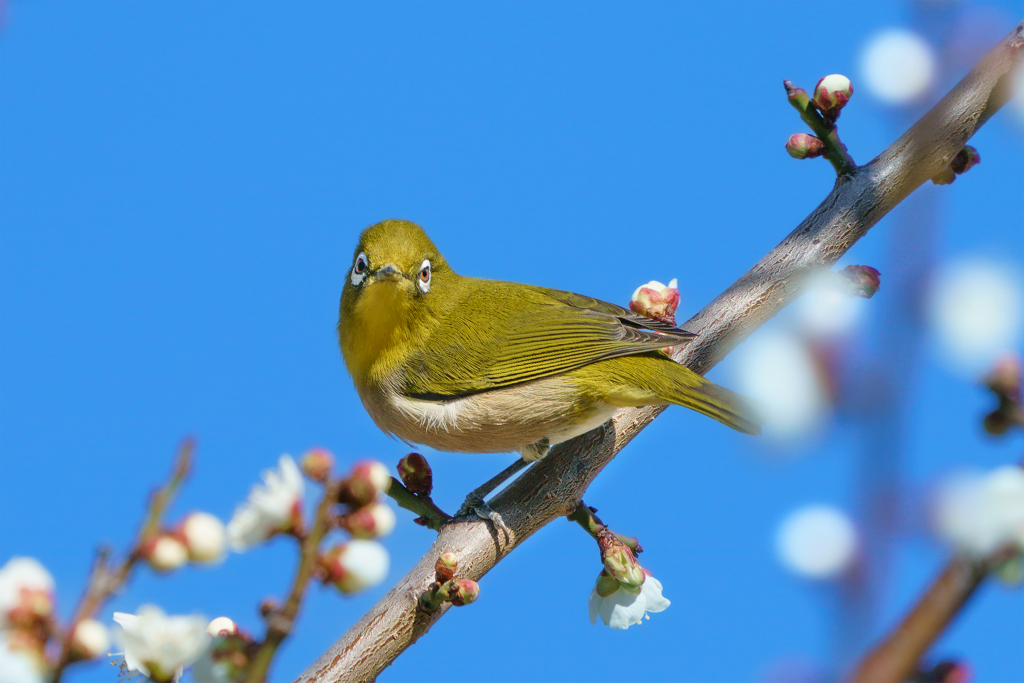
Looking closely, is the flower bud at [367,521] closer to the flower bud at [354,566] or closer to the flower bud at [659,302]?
the flower bud at [354,566]

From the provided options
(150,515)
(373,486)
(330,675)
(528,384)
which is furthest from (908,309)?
(528,384)

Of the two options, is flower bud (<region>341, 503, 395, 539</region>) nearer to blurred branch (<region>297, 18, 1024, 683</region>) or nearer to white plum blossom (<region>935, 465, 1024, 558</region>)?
white plum blossom (<region>935, 465, 1024, 558</region>)

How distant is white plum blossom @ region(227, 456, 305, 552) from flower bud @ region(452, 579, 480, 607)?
57.2 inches

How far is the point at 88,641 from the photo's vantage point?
1343 mm

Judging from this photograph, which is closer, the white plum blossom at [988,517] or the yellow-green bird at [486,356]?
the white plum blossom at [988,517]

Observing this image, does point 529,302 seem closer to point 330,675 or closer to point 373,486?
point 330,675

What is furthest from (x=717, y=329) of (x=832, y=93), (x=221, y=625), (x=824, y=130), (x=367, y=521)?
(x=367, y=521)

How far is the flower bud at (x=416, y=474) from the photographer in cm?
354

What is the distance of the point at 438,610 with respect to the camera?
302 cm

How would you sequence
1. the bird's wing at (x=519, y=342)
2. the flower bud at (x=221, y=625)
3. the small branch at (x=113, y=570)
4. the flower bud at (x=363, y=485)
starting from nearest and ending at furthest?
the small branch at (x=113, y=570), the flower bud at (x=363, y=485), the flower bud at (x=221, y=625), the bird's wing at (x=519, y=342)

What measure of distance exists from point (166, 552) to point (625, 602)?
212 cm

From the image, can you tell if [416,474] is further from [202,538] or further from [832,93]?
[832,93]

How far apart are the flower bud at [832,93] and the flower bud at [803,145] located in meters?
0.15

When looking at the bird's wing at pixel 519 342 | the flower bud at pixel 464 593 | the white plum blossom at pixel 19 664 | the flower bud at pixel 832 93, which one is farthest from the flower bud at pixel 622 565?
the white plum blossom at pixel 19 664
